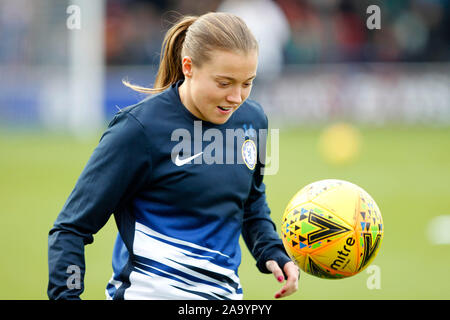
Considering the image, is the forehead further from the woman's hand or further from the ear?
the woman's hand

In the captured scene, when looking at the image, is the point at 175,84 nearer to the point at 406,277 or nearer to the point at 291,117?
the point at 406,277

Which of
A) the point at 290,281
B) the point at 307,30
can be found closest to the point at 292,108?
the point at 307,30

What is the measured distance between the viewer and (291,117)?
19.9 meters

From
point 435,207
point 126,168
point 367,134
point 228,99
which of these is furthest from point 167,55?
point 367,134

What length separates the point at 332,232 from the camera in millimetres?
3736

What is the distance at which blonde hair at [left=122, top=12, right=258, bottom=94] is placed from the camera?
3.35m

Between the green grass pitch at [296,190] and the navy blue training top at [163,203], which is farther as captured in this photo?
the green grass pitch at [296,190]

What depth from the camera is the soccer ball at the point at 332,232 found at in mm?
3729

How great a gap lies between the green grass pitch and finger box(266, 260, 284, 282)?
2.90m

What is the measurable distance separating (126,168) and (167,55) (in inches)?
31.2

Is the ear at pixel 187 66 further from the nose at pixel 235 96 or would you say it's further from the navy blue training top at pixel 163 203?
the nose at pixel 235 96

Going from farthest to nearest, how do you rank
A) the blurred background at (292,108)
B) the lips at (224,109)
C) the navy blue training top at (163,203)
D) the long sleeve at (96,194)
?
1. the blurred background at (292,108)
2. the lips at (224,109)
3. the navy blue training top at (163,203)
4. the long sleeve at (96,194)

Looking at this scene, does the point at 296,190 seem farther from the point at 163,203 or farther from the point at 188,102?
the point at 163,203

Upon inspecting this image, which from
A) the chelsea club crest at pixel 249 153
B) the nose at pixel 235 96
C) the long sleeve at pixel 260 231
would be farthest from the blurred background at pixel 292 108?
the nose at pixel 235 96
